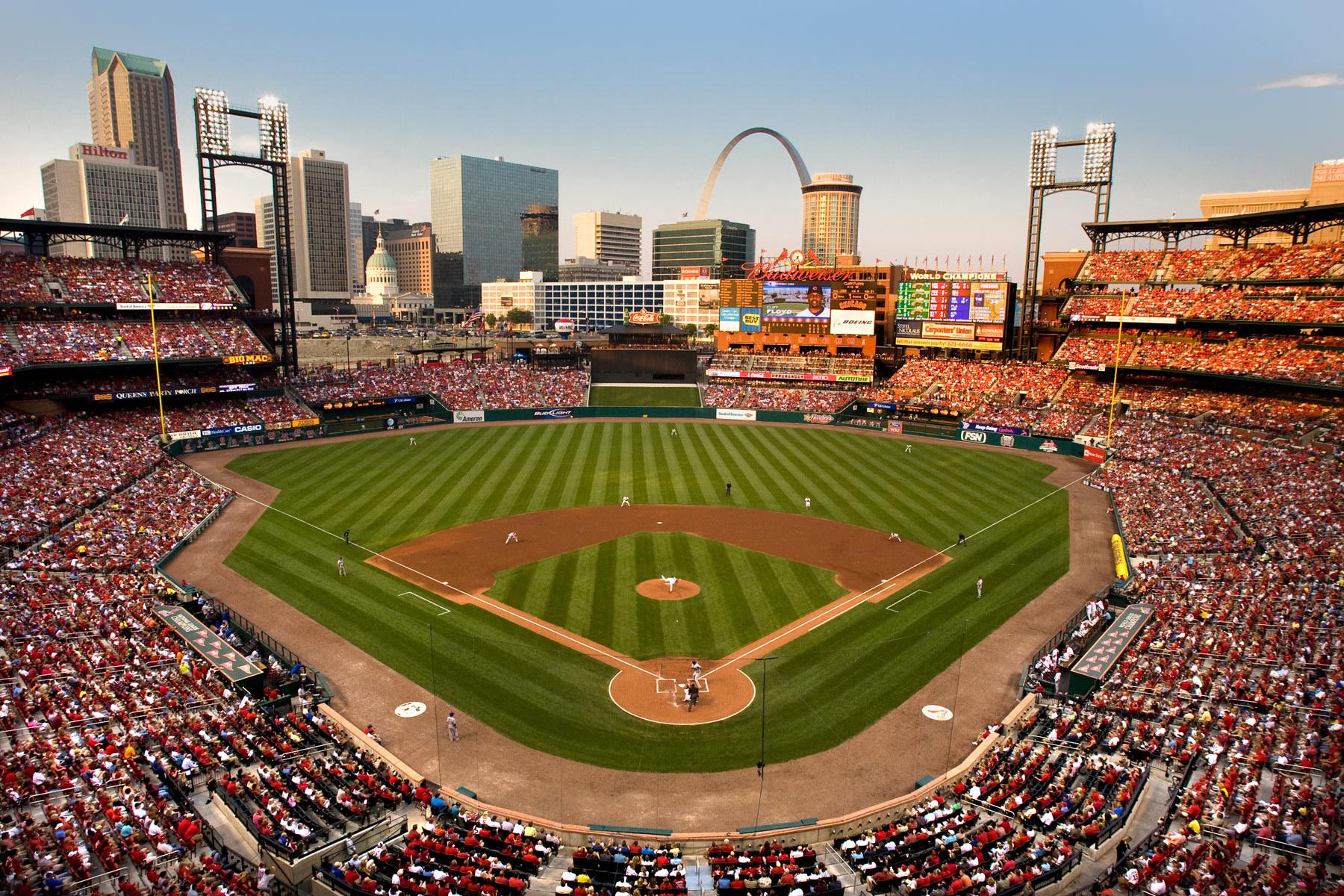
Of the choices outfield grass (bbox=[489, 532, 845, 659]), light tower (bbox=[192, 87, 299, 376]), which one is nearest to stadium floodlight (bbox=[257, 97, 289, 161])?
light tower (bbox=[192, 87, 299, 376])

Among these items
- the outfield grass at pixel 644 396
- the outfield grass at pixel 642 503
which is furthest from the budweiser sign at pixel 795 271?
the outfield grass at pixel 642 503

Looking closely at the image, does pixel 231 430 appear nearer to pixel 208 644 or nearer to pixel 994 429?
pixel 208 644

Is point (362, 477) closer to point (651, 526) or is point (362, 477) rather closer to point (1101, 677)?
point (651, 526)

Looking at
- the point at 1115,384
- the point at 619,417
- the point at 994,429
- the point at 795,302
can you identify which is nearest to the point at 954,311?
the point at 795,302

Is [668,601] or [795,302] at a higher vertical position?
[795,302]

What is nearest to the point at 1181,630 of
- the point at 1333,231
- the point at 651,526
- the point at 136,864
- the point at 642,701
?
the point at 642,701
